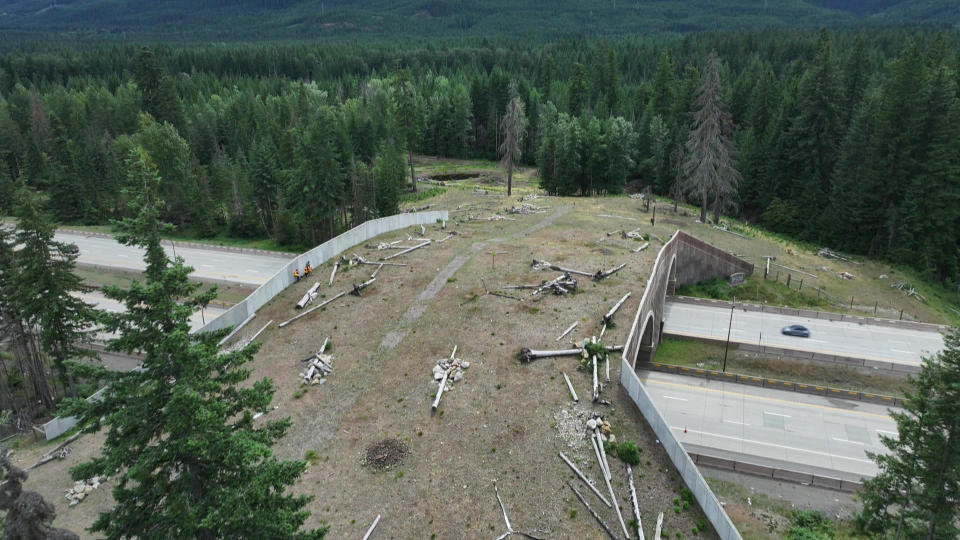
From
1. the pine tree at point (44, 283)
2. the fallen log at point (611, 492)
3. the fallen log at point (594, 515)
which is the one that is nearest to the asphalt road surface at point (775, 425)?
the fallen log at point (611, 492)

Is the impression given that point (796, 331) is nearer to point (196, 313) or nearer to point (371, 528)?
point (371, 528)

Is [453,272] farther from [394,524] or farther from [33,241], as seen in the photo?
[33,241]

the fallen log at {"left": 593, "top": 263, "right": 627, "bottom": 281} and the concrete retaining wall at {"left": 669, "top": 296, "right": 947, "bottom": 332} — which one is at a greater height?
the fallen log at {"left": 593, "top": 263, "right": 627, "bottom": 281}

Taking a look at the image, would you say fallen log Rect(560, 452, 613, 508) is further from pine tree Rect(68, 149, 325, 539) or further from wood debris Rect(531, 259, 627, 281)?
wood debris Rect(531, 259, 627, 281)

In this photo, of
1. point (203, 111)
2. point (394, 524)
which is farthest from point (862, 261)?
point (203, 111)

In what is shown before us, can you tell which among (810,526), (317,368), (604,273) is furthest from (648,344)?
(317,368)

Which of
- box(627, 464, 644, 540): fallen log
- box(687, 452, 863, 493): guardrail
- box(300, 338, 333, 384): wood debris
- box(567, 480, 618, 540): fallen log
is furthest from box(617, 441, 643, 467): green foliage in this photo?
box(300, 338, 333, 384): wood debris
